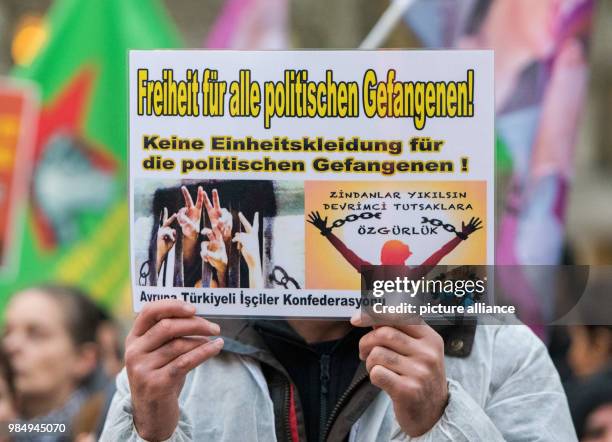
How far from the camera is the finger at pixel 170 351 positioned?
74.8 inches

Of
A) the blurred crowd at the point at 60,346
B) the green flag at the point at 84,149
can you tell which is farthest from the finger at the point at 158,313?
the green flag at the point at 84,149

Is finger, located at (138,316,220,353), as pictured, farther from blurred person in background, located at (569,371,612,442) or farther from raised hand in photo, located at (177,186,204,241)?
blurred person in background, located at (569,371,612,442)

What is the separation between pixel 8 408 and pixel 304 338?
124cm

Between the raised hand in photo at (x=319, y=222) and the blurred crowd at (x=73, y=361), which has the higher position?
the raised hand in photo at (x=319, y=222)

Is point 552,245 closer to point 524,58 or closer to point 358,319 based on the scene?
point 524,58

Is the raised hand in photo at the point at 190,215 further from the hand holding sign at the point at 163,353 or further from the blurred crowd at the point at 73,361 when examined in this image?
the blurred crowd at the point at 73,361

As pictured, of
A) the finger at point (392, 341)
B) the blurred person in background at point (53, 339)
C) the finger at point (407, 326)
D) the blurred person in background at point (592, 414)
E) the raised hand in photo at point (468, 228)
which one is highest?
the raised hand in photo at point (468, 228)

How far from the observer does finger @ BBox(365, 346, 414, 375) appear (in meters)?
1.85

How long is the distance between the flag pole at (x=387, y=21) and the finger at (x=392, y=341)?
1.72 metres

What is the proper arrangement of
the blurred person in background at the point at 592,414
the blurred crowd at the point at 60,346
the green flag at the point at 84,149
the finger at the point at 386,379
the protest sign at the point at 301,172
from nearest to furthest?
the finger at the point at 386,379, the protest sign at the point at 301,172, the blurred person in background at the point at 592,414, the blurred crowd at the point at 60,346, the green flag at the point at 84,149

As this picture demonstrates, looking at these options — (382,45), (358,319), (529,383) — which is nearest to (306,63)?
(358,319)

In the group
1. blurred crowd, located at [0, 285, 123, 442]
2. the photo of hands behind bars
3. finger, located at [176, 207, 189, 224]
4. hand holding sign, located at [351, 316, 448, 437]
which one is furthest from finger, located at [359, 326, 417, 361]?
blurred crowd, located at [0, 285, 123, 442]

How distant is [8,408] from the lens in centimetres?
300

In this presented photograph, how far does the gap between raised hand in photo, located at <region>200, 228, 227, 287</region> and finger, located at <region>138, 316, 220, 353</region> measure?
9cm
